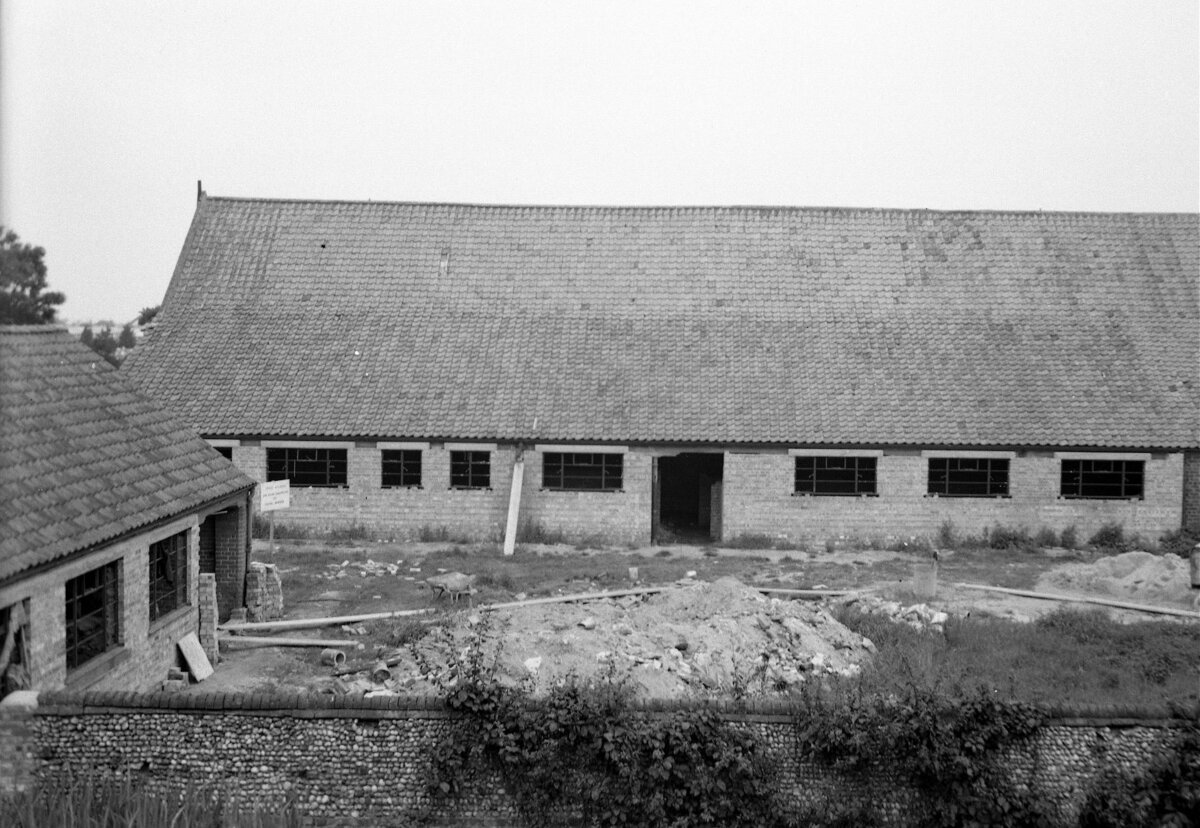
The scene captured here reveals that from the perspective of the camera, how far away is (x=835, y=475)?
25344 millimetres

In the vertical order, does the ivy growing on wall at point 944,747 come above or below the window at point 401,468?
below

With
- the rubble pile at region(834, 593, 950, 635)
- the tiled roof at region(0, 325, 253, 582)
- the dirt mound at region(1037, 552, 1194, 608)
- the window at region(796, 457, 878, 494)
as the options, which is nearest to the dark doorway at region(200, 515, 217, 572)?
the tiled roof at region(0, 325, 253, 582)

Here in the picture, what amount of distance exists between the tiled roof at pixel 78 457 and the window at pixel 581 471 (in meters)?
9.69

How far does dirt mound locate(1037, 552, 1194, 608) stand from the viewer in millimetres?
19531

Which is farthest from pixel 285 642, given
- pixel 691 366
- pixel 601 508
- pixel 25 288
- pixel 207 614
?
pixel 25 288

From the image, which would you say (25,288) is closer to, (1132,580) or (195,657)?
(195,657)

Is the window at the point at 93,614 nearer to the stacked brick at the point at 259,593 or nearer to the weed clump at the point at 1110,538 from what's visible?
the stacked brick at the point at 259,593

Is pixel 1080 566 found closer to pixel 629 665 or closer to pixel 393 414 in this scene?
pixel 629 665

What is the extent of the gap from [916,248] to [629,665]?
65.3ft

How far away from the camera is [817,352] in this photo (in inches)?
1081

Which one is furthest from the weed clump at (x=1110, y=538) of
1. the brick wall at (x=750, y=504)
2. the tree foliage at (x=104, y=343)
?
the tree foliage at (x=104, y=343)

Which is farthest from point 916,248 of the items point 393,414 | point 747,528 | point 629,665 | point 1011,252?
point 629,665

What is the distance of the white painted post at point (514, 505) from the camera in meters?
23.8

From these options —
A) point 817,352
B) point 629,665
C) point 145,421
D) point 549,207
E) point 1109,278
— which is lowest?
point 629,665
